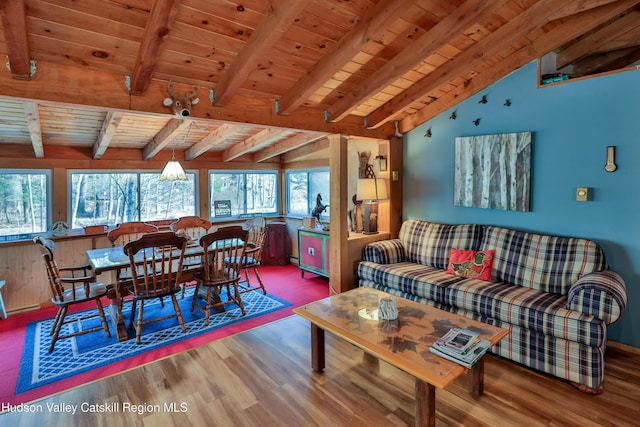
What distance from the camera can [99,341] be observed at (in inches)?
127

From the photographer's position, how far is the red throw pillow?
329 centimetres

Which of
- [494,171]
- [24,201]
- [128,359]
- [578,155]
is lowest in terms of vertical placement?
[128,359]

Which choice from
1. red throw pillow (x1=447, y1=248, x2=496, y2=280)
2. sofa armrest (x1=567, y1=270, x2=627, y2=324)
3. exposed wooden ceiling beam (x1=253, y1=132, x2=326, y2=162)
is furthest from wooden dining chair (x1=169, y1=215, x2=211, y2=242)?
sofa armrest (x1=567, y1=270, x2=627, y2=324)

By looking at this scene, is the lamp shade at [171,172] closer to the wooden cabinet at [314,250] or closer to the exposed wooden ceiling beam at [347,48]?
the exposed wooden ceiling beam at [347,48]

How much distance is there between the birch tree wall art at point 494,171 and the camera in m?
3.34

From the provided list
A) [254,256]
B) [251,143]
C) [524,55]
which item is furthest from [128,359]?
[524,55]

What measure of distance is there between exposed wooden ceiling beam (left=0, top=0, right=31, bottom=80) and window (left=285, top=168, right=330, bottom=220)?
4131 mm

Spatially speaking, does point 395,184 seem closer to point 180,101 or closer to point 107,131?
point 180,101

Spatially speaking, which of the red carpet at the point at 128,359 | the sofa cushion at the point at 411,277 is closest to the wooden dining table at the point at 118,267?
the red carpet at the point at 128,359

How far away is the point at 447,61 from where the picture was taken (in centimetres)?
321

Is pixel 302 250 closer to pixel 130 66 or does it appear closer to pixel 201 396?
pixel 201 396

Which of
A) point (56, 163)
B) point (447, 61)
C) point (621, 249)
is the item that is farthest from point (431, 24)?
point (56, 163)

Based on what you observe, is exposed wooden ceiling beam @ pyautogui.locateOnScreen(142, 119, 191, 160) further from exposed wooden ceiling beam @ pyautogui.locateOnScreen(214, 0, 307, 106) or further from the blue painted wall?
the blue painted wall

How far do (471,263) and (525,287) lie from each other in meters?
0.51
